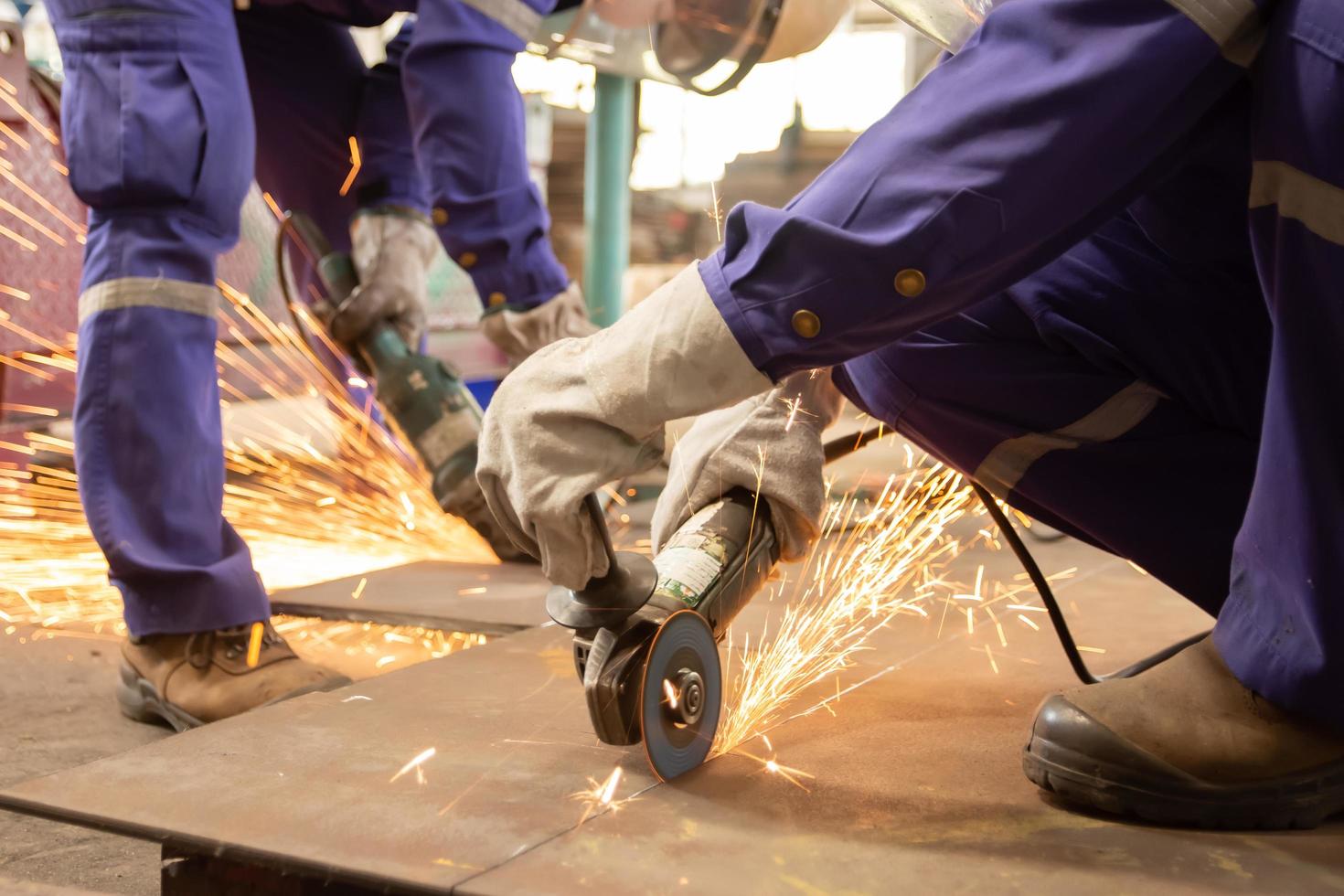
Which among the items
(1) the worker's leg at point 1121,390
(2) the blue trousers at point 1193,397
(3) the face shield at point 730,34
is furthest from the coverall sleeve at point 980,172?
(3) the face shield at point 730,34

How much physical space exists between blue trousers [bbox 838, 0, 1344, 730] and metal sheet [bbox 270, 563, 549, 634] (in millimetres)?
895

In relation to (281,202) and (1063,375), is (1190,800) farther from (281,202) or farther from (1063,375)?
(281,202)

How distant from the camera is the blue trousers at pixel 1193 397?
1269 mm

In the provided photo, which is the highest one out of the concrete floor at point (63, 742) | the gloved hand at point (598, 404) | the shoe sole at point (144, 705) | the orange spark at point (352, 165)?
the orange spark at point (352, 165)

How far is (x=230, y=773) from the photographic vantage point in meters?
1.50

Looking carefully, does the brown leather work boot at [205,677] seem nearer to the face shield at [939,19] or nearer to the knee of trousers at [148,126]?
the knee of trousers at [148,126]

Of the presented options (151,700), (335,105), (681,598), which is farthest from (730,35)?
(151,700)

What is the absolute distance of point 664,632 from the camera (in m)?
1.43

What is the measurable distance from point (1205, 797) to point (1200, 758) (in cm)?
4

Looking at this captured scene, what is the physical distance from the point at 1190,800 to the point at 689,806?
0.49 meters

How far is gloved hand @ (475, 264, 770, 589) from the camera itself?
1.26 metres

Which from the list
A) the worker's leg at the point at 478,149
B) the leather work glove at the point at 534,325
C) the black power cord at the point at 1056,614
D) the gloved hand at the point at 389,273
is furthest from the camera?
the gloved hand at the point at 389,273

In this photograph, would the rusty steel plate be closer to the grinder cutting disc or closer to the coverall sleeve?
the grinder cutting disc

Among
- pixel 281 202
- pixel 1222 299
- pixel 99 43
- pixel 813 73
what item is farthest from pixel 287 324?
pixel 813 73
